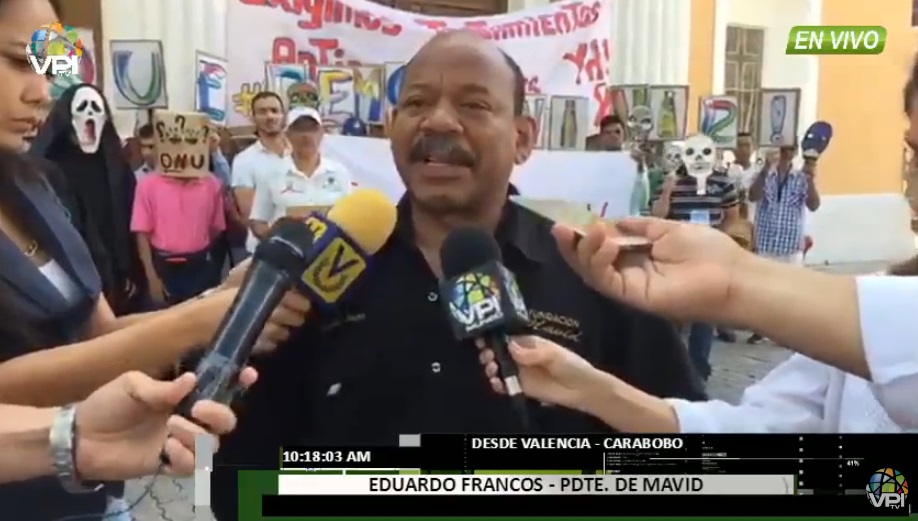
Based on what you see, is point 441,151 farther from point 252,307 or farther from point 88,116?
point 88,116

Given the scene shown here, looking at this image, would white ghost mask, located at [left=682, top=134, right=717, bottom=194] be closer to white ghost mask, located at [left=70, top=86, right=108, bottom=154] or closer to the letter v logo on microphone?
the letter v logo on microphone

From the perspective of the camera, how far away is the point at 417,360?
4.66ft

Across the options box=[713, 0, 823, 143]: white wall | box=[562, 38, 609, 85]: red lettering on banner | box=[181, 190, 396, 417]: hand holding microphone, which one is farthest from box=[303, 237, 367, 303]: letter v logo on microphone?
box=[713, 0, 823, 143]: white wall

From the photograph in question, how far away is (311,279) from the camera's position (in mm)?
1318

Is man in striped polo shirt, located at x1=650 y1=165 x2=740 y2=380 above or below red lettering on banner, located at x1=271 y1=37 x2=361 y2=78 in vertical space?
below

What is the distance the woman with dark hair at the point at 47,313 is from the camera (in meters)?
1.33

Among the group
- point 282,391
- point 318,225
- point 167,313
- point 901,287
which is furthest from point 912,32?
point 167,313

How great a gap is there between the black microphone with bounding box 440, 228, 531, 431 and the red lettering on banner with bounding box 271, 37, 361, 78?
307 mm

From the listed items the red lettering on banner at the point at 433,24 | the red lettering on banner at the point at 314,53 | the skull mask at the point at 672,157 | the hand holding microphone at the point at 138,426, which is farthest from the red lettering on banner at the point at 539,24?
the hand holding microphone at the point at 138,426

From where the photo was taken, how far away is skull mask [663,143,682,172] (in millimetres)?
1412

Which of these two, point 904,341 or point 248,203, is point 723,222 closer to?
point 904,341

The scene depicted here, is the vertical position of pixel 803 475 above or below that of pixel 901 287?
below

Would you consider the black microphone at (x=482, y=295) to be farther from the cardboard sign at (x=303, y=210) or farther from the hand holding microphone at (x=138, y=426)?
the hand holding microphone at (x=138, y=426)

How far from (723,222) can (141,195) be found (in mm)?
862
